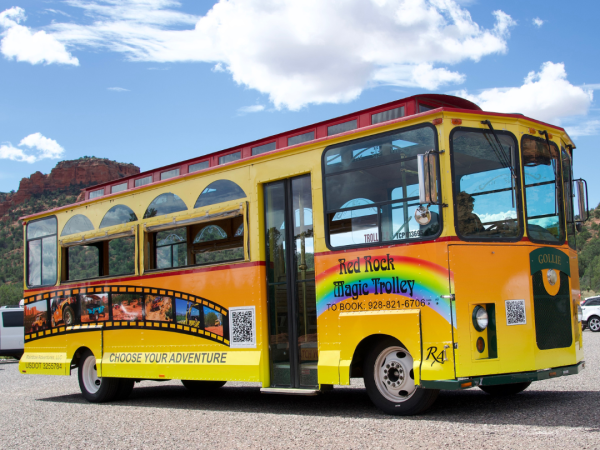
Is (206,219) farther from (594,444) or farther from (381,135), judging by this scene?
(594,444)

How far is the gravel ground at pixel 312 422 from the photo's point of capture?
574cm

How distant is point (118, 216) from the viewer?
11.0 m

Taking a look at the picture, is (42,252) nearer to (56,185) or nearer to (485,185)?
(485,185)

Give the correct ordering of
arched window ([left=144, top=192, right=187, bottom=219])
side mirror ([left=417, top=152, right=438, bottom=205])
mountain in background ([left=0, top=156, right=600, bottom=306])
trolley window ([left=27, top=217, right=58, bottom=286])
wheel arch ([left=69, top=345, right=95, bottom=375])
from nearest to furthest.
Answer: side mirror ([left=417, top=152, right=438, bottom=205])
arched window ([left=144, top=192, right=187, bottom=219])
wheel arch ([left=69, top=345, right=95, bottom=375])
trolley window ([left=27, top=217, right=58, bottom=286])
mountain in background ([left=0, top=156, right=600, bottom=306])

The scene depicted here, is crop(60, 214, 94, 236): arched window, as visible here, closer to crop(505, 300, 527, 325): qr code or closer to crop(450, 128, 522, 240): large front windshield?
crop(450, 128, 522, 240): large front windshield

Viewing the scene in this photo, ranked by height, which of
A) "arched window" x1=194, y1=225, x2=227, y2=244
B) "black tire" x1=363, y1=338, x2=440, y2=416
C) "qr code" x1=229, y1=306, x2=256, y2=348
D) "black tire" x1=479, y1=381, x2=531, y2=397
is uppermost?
"arched window" x1=194, y1=225, x2=227, y2=244

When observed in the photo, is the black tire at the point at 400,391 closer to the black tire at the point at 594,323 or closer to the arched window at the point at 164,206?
the arched window at the point at 164,206

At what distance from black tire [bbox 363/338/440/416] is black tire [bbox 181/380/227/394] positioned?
5117 millimetres

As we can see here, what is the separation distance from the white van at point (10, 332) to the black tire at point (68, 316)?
11480 mm

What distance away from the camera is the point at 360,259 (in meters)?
7.37

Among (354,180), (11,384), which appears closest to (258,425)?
(354,180)

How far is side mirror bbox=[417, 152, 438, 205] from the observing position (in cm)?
636

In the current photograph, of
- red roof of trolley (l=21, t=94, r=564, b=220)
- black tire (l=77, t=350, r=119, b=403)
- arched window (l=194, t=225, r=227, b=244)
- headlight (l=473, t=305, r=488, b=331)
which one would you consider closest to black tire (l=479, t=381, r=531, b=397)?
headlight (l=473, t=305, r=488, b=331)

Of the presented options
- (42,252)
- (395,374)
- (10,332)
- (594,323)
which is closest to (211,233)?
(395,374)
